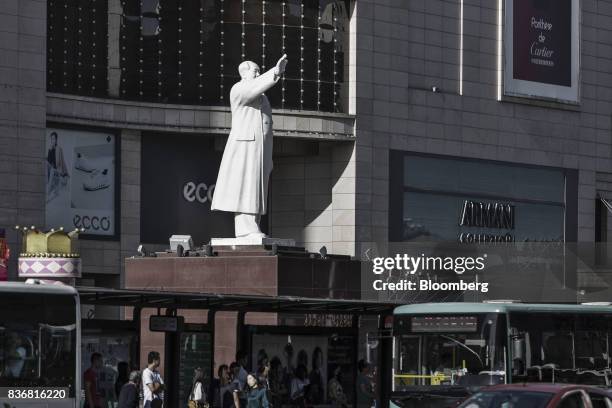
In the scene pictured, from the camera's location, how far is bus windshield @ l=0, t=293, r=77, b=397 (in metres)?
24.5

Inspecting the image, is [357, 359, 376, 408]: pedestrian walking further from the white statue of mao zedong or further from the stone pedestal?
the white statue of mao zedong

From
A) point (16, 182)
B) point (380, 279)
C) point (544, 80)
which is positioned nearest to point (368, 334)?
point (380, 279)

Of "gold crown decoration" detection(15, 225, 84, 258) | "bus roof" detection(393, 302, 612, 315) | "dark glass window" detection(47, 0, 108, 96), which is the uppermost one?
"dark glass window" detection(47, 0, 108, 96)

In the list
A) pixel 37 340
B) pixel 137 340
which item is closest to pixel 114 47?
pixel 137 340

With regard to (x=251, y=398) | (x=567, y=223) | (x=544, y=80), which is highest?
(x=544, y=80)

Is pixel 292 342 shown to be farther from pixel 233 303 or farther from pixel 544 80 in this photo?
pixel 544 80

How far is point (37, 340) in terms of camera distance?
82.0 feet

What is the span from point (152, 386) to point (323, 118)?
24269 mm

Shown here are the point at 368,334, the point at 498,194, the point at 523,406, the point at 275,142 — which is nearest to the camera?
the point at 523,406

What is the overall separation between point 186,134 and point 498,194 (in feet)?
41.0

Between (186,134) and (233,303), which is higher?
(186,134)

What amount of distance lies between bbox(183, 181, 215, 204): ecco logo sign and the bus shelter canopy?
662 inches

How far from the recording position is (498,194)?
57094 millimetres

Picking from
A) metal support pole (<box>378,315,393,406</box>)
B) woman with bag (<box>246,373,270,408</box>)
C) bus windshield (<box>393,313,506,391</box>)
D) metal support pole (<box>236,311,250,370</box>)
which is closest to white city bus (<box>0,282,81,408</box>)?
woman with bag (<box>246,373,270,408</box>)
